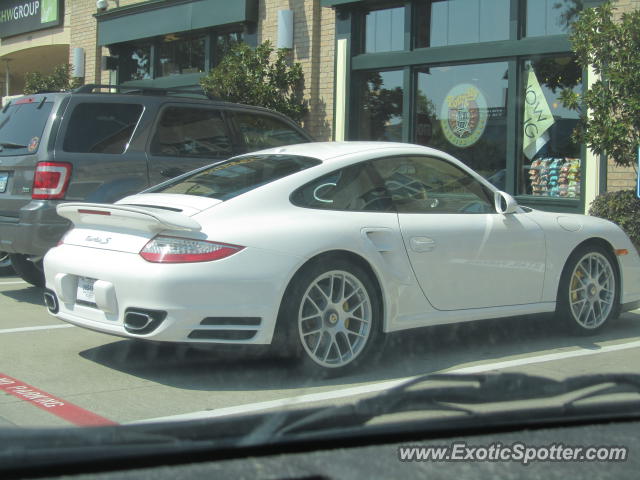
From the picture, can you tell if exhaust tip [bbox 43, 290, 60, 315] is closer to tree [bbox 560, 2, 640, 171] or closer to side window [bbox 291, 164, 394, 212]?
side window [bbox 291, 164, 394, 212]

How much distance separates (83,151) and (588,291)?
4408mm

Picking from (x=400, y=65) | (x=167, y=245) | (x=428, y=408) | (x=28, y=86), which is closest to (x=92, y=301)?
(x=167, y=245)

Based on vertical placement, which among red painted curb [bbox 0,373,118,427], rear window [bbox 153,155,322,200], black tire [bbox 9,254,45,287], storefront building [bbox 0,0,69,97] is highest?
storefront building [bbox 0,0,69,97]

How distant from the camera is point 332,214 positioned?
5.18 m

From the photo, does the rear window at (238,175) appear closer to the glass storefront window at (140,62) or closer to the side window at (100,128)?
the side window at (100,128)

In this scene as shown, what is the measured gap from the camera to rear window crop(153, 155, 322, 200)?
5.32m

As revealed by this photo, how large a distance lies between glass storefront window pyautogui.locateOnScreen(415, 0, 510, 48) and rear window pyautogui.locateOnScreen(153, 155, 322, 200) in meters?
7.14

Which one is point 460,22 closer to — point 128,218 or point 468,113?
point 468,113

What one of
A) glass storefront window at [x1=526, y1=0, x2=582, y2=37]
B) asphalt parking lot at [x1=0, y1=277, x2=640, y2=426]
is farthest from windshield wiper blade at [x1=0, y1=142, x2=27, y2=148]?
glass storefront window at [x1=526, y1=0, x2=582, y2=37]

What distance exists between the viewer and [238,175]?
559cm

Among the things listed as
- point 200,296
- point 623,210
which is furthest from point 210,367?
point 623,210

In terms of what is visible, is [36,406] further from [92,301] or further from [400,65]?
[400,65]

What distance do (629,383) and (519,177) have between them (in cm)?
927

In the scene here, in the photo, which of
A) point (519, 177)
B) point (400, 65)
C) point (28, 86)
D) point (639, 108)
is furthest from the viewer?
point (28, 86)
